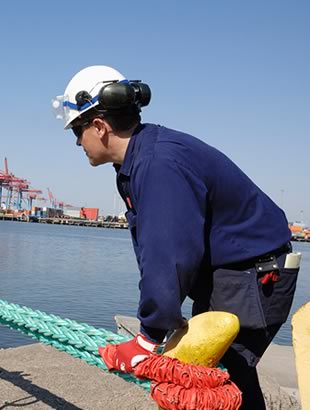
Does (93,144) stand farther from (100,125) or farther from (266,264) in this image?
(266,264)

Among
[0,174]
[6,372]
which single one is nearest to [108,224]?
[0,174]

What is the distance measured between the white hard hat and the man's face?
6 centimetres

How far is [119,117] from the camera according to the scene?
6.77 ft

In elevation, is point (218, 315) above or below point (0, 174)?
above

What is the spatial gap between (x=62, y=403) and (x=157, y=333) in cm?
262

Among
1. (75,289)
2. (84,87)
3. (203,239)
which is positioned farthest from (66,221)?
(203,239)

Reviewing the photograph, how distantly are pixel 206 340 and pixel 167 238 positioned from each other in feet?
1.15

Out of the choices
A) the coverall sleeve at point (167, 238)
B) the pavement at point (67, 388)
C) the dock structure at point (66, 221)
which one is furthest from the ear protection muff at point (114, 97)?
the dock structure at point (66, 221)

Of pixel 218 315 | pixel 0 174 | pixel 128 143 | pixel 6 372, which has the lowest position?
pixel 0 174

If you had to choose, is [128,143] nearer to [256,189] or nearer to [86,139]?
[86,139]

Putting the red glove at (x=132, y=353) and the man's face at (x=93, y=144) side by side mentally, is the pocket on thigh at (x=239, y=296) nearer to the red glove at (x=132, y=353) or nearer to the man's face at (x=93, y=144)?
the red glove at (x=132, y=353)

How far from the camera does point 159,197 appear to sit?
1762mm

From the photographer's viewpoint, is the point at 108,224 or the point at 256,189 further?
the point at 108,224

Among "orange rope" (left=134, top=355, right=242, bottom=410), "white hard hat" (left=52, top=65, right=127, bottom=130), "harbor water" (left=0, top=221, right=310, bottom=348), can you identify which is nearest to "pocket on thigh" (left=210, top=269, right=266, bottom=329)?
"orange rope" (left=134, top=355, right=242, bottom=410)
